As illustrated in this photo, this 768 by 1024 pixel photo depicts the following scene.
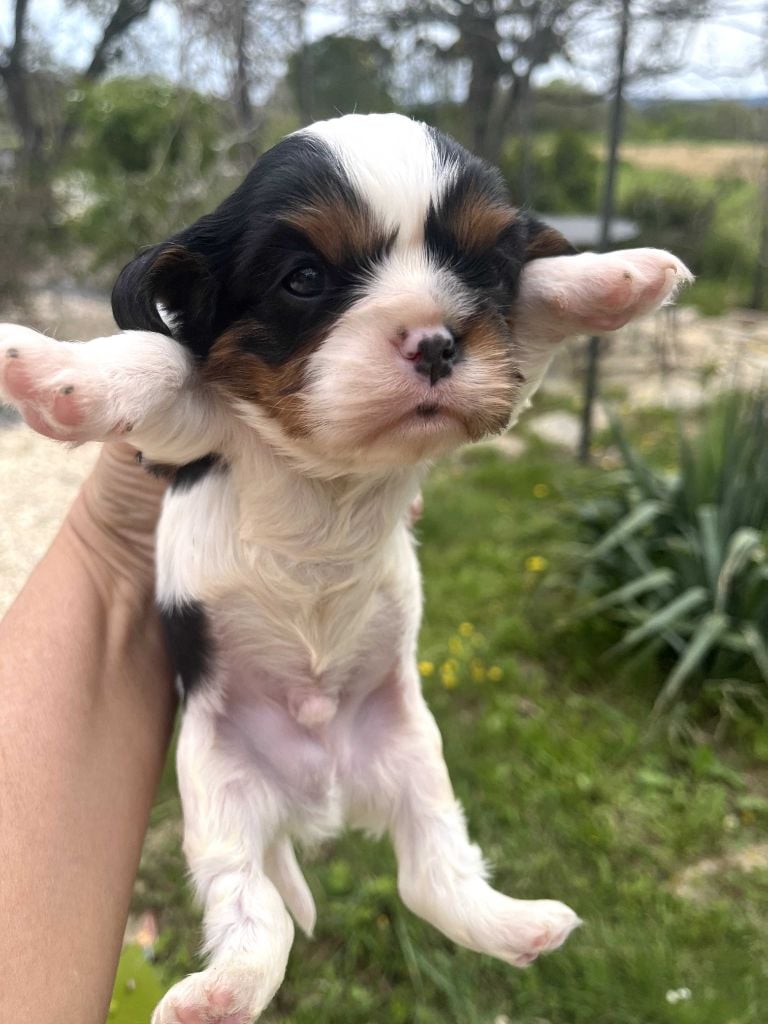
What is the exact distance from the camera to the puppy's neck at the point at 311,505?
1.47 metres

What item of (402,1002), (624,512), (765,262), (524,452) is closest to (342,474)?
(402,1002)

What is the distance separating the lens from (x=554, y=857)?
2.78 m

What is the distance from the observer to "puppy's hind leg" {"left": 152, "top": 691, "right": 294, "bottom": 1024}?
126 cm

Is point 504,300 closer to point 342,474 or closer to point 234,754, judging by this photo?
point 342,474

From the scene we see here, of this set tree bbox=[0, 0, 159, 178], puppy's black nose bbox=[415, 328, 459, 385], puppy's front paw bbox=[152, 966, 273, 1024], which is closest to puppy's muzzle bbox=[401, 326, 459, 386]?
puppy's black nose bbox=[415, 328, 459, 385]

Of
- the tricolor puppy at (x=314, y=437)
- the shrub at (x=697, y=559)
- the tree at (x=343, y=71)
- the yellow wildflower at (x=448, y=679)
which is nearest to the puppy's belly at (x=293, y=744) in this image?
the tricolor puppy at (x=314, y=437)

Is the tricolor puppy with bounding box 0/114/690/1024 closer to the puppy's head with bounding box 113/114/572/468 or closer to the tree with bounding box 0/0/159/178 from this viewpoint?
the puppy's head with bounding box 113/114/572/468

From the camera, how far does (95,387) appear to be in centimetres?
115

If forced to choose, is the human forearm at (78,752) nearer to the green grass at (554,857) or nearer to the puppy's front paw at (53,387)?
the puppy's front paw at (53,387)

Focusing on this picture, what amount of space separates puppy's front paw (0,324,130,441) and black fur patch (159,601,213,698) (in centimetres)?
52

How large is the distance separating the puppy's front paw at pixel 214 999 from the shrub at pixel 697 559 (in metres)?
2.44

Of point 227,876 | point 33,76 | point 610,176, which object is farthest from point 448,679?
point 33,76

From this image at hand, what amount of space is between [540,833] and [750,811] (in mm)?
793

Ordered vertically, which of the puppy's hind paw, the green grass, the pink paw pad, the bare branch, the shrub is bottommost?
the green grass
